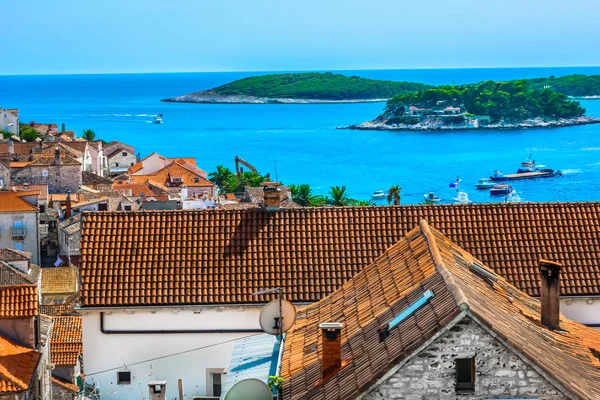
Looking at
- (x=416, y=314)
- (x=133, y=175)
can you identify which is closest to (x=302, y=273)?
(x=416, y=314)

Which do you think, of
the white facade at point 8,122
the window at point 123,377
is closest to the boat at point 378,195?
the white facade at point 8,122

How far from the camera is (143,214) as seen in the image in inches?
806

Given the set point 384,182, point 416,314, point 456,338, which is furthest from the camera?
point 384,182

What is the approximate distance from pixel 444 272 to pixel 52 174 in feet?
202

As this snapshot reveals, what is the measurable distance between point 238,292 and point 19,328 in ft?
14.9

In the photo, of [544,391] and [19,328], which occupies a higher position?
[544,391]

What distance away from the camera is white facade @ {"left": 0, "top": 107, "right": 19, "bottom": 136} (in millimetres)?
104375

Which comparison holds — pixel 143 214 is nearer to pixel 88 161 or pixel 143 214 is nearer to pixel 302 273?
pixel 302 273

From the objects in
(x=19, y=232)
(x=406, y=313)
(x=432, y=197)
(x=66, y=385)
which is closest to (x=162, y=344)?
(x=406, y=313)

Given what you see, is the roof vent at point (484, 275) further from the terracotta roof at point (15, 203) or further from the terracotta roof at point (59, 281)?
the terracotta roof at point (15, 203)

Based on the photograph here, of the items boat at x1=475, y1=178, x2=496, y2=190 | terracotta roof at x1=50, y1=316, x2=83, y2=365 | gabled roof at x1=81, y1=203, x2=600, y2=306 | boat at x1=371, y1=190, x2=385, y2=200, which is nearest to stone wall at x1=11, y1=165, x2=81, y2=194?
terracotta roof at x1=50, y1=316, x2=83, y2=365

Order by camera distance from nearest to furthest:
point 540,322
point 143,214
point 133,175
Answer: point 540,322 < point 143,214 < point 133,175

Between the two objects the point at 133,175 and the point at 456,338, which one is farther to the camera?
the point at 133,175

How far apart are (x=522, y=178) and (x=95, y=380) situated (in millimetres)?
122551
